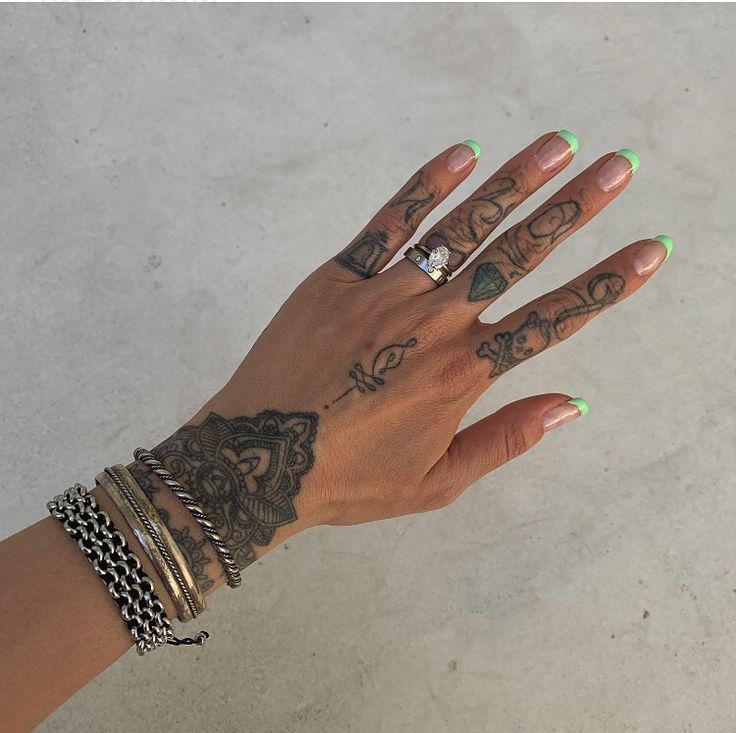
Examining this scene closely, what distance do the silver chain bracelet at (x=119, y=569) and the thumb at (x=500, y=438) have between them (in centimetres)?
55

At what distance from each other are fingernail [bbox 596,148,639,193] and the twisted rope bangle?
955 millimetres

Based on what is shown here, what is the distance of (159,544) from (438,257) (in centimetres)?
75

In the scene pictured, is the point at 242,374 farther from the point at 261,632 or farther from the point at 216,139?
the point at 216,139

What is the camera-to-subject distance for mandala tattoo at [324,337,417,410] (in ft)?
4.45

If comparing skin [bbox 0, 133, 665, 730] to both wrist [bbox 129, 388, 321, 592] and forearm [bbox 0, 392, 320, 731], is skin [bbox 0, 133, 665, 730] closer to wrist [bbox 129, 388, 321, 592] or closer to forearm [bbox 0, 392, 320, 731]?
wrist [bbox 129, 388, 321, 592]

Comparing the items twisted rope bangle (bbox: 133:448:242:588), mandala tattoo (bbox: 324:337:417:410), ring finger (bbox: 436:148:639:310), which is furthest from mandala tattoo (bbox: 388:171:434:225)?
twisted rope bangle (bbox: 133:448:242:588)

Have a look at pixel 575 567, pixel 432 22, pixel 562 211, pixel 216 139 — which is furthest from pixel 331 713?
pixel 432 22

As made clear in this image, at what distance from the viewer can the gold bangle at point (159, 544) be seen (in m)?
1.17

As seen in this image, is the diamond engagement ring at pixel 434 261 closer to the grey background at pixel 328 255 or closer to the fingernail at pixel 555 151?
the fingernail at pixel 555 151

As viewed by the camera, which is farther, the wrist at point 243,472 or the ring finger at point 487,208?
the ring finger at point 487,208

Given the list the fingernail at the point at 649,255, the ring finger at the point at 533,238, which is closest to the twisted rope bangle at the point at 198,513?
the ring finger at the point at 533,238

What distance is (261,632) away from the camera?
1718mm

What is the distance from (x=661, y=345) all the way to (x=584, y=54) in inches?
35.3

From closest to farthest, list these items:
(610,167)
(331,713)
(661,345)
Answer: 1. (610,167)
2. (331,713)
3. (661,345)
